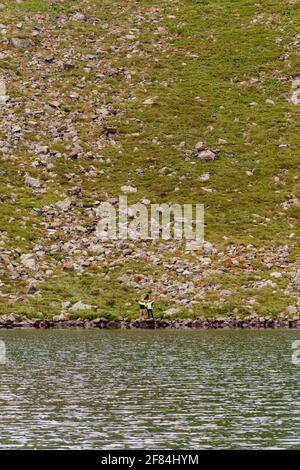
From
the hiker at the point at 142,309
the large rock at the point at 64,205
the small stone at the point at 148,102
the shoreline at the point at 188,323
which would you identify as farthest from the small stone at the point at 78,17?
the shoreline at the point at 188,323

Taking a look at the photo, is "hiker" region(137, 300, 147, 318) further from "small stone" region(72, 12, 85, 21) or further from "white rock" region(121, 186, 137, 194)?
"small stone" region(72, 12, 85, 21)

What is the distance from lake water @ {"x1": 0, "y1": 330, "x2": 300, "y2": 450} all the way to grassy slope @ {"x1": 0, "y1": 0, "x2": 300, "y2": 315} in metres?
15.5

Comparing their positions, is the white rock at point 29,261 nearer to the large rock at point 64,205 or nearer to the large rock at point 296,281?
the large rock at point 64,205

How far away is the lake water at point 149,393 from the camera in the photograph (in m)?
27.2

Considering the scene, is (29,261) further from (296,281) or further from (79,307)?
(296,281)

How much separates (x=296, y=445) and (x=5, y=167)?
203 ft

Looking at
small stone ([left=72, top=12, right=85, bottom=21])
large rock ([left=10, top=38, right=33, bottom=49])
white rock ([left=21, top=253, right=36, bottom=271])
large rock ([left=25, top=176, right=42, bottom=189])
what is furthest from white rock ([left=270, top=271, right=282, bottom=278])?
small stone ([left=72, top=12, right=85, bottom=21])

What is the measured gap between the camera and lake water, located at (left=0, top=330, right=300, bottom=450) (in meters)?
27.2

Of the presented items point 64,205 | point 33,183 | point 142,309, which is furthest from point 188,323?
point 33,183

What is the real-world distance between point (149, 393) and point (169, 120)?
203ft

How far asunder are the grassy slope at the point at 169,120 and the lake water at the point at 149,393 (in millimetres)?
15490

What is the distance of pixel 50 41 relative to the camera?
4176 inches

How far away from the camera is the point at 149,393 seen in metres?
35.2

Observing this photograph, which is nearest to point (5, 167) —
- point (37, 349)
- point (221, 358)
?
point (37, 349)
